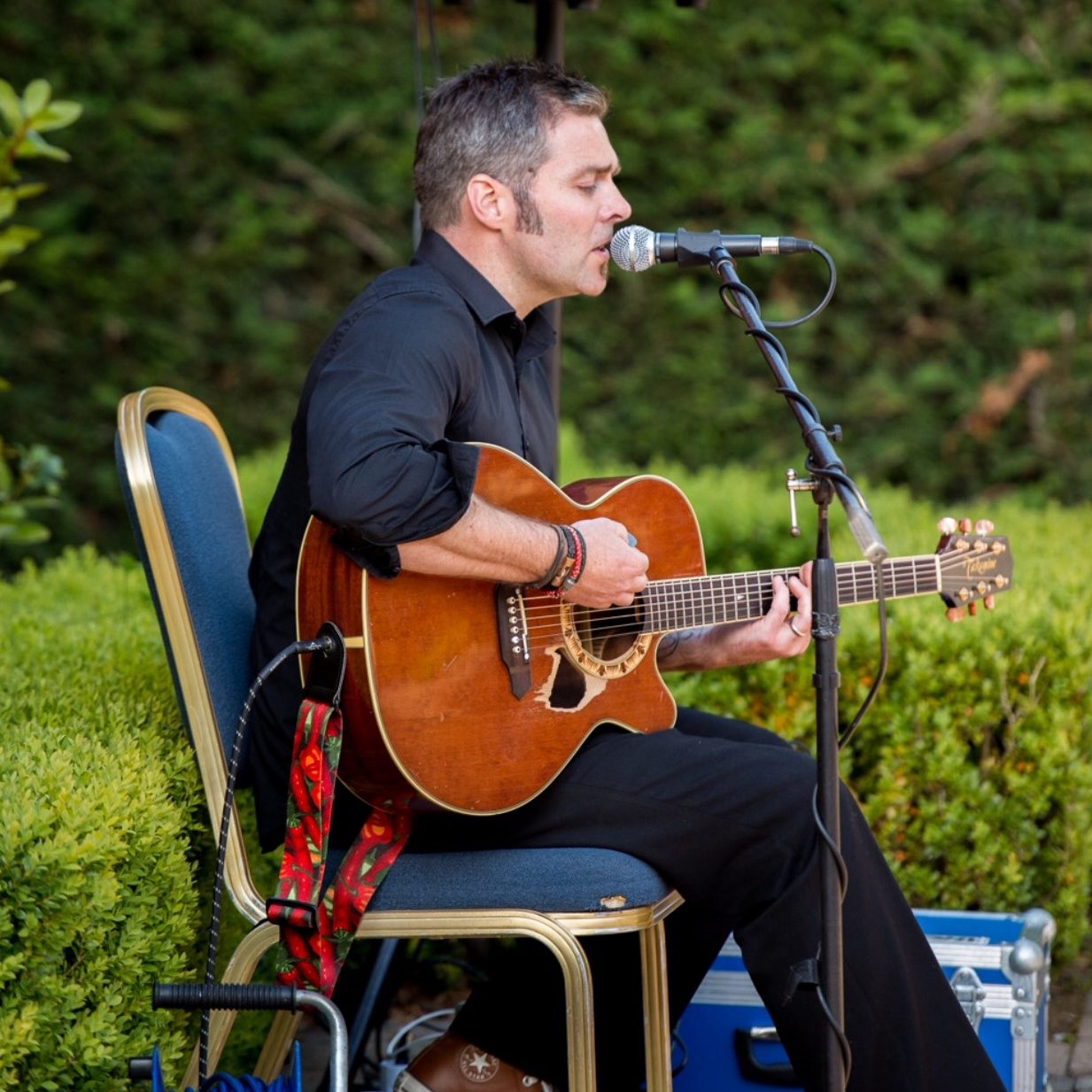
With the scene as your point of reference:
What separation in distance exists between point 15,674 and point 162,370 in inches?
105

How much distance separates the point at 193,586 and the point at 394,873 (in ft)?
1.69

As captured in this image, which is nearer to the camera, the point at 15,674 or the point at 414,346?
the point at 414,346

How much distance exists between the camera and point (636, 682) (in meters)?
2.46

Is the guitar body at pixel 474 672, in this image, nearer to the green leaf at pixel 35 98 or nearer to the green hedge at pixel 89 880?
the green hedge at pixel 89 880

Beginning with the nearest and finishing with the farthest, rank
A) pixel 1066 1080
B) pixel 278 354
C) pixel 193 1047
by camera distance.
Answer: pixel 193 1047
pixel 1066 1080
pixel 278 354

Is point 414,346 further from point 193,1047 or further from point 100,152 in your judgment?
point 100,152

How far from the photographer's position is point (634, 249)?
7.68 feet

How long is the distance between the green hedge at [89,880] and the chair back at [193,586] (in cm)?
7

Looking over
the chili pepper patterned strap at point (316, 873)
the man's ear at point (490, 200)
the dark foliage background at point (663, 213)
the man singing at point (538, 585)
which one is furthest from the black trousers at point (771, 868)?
the dark foliage background at point (663, 213)

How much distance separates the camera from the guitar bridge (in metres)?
2.26

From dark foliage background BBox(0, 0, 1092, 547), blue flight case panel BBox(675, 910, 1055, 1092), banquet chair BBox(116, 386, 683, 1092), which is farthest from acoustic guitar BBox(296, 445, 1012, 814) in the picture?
dark foliage background BBox(0, 0, 1092, 547)

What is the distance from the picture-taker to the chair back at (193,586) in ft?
7.25

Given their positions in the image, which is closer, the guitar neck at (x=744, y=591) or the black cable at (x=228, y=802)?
the black cable at (x=228, y=802)

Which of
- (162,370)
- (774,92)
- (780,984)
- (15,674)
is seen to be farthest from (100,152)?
(780,984)
